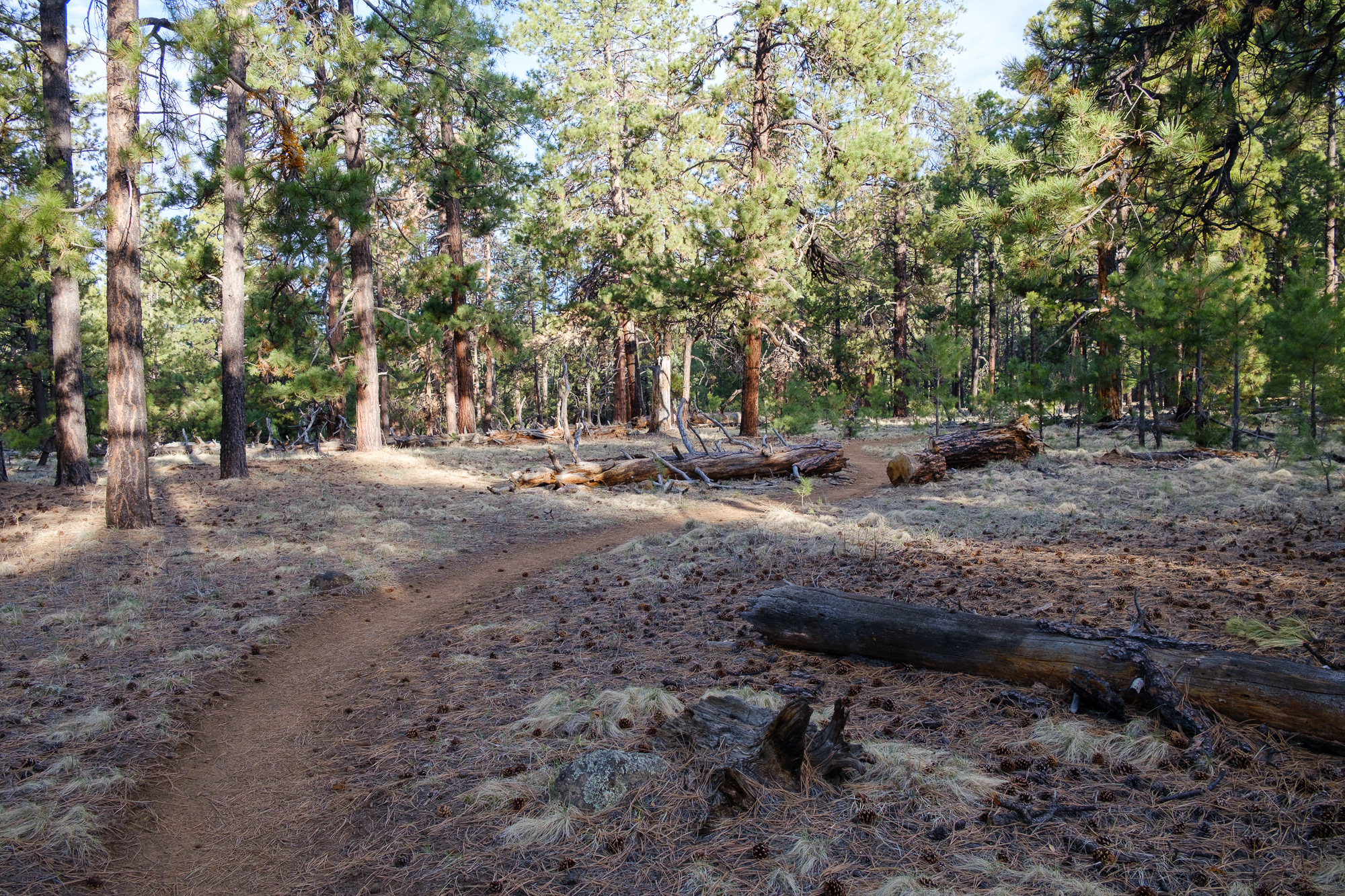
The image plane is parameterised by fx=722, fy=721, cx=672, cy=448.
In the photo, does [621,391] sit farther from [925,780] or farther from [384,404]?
[925,780]

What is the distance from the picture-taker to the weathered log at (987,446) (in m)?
14.3

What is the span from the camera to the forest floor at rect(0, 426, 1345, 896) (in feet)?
9.41

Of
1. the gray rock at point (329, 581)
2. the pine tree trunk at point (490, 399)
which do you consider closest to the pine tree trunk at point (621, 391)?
the pine tree trunk at point (490, 399)

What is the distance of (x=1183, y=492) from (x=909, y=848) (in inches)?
371

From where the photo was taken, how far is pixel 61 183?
1091 centimetres

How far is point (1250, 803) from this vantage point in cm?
288

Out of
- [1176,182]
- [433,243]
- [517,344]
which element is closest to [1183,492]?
[1176,182]

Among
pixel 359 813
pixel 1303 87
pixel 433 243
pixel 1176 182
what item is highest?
pixel 433 243

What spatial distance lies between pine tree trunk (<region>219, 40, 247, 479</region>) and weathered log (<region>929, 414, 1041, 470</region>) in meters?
13.2

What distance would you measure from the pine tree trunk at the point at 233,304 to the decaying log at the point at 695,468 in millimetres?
5009

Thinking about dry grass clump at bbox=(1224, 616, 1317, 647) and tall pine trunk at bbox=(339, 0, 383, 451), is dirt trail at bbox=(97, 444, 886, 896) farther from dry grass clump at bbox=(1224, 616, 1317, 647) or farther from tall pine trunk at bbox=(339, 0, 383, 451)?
tall pine trunk at bbox=(339, 0, 383, 451)

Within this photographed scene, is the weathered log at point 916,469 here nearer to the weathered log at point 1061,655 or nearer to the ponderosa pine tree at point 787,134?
the ponderosa pine tree at point 787,134

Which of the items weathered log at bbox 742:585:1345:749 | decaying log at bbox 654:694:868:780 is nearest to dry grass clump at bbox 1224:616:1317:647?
weathered log at bbox 742:585:1345:749

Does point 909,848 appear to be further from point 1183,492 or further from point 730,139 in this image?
point 730,139
